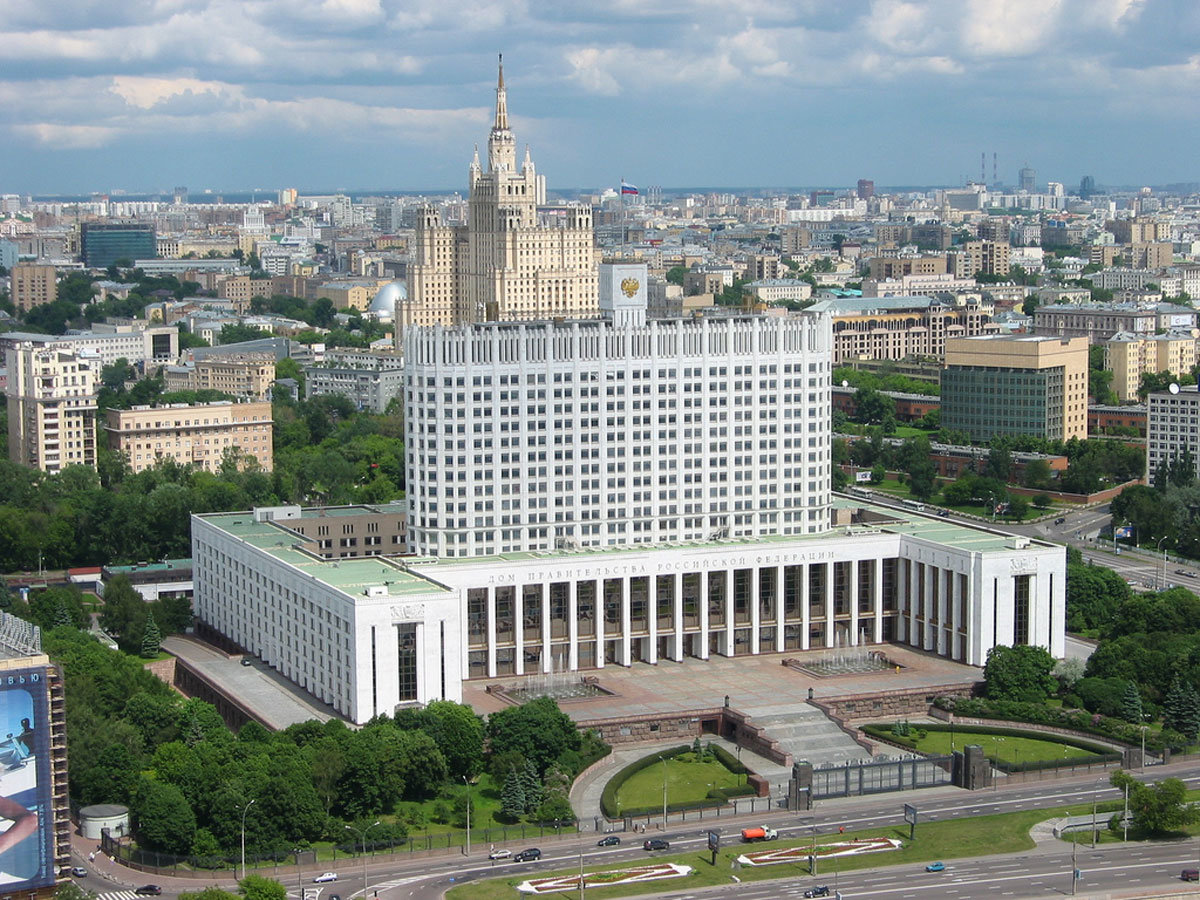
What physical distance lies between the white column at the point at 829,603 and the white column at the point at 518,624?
20.5 m

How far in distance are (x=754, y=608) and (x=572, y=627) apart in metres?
12.2

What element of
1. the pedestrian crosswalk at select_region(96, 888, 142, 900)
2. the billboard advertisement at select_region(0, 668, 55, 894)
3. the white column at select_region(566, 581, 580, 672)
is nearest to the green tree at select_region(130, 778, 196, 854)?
the pedestrian crosswalk at select_region(96, 888, 142, 900)

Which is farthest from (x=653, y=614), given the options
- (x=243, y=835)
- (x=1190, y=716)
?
(x=243, y=835)

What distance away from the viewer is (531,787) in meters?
101

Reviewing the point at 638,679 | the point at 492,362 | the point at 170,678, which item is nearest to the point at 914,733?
the point at 638,679

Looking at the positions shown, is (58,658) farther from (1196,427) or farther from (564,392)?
(1196,427)

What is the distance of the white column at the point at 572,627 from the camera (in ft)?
412

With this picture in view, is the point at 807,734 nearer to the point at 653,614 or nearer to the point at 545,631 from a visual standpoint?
the point at 653,614

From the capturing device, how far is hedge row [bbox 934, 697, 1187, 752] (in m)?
111

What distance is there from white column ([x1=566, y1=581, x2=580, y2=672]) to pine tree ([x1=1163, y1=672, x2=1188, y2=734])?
1391 inches

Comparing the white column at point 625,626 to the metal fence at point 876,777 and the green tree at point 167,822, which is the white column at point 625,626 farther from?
the green tree at point 167,822

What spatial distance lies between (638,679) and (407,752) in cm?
2461

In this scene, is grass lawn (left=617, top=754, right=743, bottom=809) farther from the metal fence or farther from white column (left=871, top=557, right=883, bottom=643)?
white column (left=871, top=557, right=883, bottom=643)

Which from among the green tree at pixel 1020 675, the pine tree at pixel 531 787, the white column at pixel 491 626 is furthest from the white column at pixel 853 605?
the pine tree at pixel 531 787
